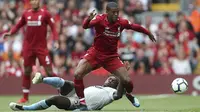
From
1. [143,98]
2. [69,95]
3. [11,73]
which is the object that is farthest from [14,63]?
[69,95]

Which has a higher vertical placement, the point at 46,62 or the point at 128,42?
the point at 46,62

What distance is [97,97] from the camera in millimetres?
13297

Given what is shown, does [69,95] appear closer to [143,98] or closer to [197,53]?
[143,98]

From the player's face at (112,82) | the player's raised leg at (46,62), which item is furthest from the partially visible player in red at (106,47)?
the player's raised leg at (46,62)

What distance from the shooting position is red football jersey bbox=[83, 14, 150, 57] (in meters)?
13.8

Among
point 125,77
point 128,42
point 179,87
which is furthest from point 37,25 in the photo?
point 128,42

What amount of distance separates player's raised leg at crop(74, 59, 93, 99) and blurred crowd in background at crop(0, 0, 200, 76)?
7.47 m

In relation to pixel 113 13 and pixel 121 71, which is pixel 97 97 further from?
pixel 113 13

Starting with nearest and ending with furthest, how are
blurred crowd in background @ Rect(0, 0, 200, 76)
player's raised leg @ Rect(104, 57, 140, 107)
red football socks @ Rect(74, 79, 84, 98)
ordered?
red football socks @ Rect(74, 79, 84, 98) → player's raised leg @ Rect(104, 57, 140, 107) → blurred crowd in background @ Rect(0, 0, 200, 76)

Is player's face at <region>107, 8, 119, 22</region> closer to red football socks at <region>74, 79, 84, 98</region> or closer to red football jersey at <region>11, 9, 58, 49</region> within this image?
red football socks at <region>74, 79, 84, 98</region>

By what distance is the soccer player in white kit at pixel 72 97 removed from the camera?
12.9 m

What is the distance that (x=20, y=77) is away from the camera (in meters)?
21.4

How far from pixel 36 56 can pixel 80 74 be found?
3545 millimetres

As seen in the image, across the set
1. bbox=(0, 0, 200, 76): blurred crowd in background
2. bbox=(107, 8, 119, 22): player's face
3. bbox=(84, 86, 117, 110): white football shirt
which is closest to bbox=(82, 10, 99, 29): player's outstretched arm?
bbox=(107, 8, 119, 22): player's face
